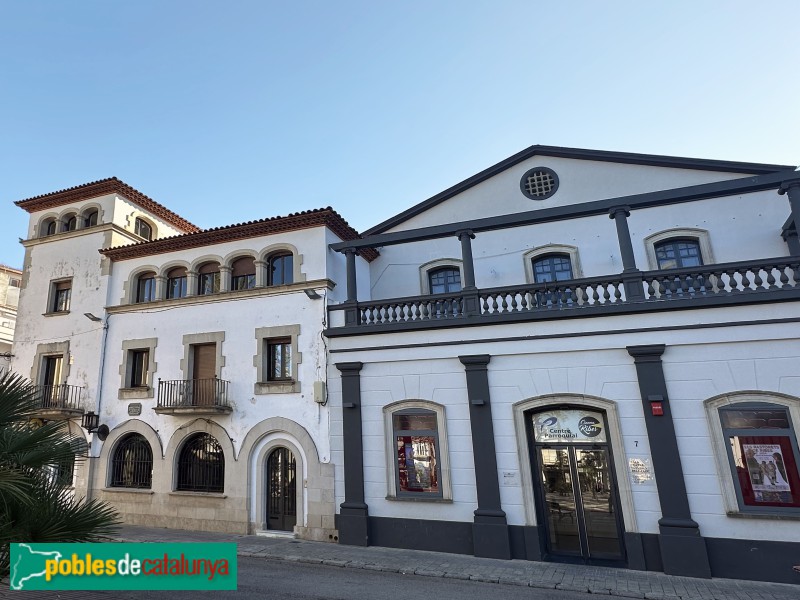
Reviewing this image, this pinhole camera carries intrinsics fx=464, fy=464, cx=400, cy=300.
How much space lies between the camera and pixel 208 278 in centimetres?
1396

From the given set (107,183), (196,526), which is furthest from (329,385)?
(107,183)

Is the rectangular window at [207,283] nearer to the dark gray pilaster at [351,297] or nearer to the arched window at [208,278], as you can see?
the arched window at [208,278]

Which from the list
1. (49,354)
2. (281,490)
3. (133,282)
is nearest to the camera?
(281,490)

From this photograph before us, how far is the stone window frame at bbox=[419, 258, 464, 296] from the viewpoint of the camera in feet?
47.0

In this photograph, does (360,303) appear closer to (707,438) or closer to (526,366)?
(526,366)

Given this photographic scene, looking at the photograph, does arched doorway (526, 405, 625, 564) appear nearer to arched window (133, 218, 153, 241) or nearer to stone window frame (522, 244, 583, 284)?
stone window frame (522, 244, 583, 284)

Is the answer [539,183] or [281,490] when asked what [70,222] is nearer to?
[281,490]

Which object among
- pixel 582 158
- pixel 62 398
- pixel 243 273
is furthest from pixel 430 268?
pixel 62 398

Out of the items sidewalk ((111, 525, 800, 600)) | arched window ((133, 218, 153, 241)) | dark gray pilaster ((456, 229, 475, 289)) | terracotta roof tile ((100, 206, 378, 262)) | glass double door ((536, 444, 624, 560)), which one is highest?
arched window ((133, 218, 153, 241))

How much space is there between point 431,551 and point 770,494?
642 cm

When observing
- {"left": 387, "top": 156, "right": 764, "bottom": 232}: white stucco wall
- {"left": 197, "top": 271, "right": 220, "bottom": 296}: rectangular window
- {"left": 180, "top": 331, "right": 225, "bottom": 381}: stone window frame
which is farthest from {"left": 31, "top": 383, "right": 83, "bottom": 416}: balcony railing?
{"left": 387, "top": 156, "right": 764, "bottom": 232}: white stucco wall

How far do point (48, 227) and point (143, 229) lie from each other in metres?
3.34

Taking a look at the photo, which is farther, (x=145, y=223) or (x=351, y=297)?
(x=145, y=223)

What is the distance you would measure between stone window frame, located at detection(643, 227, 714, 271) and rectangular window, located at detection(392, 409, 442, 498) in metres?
7.27
